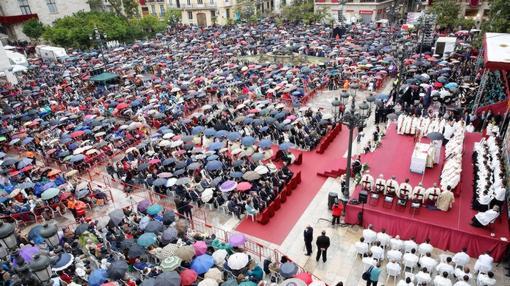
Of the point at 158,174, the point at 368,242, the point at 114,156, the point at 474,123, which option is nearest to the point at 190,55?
the point at 114,156

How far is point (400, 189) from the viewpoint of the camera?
14.4 meters

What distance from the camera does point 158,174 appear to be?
17594mm

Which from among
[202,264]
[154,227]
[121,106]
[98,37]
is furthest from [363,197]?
[98,37]

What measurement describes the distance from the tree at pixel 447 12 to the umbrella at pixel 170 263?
4599 cm

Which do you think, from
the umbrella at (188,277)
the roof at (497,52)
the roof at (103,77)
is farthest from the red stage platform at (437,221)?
the roof at (103,77)

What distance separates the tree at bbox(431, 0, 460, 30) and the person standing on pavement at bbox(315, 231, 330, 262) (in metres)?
42.3

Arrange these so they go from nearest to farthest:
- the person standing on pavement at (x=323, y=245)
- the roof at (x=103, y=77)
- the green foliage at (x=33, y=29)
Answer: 1. the person standing on pavement at (x=323, y=245)
2. the roof at (x=103, y=77)
3. the green foliage at (x=33, y=29)

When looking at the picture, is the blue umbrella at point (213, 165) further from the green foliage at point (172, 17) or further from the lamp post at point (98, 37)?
the green foliage at point (172, 17)

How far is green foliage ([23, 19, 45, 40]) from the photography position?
176 ft

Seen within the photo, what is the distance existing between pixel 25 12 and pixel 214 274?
199ft

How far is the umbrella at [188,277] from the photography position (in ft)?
36.1

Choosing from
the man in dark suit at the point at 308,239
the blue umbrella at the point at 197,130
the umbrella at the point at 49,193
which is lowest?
the man in dark suit at the point at 308,239

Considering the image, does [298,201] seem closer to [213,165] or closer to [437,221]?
[213,165]

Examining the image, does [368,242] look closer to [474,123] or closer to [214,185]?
[214,185]
